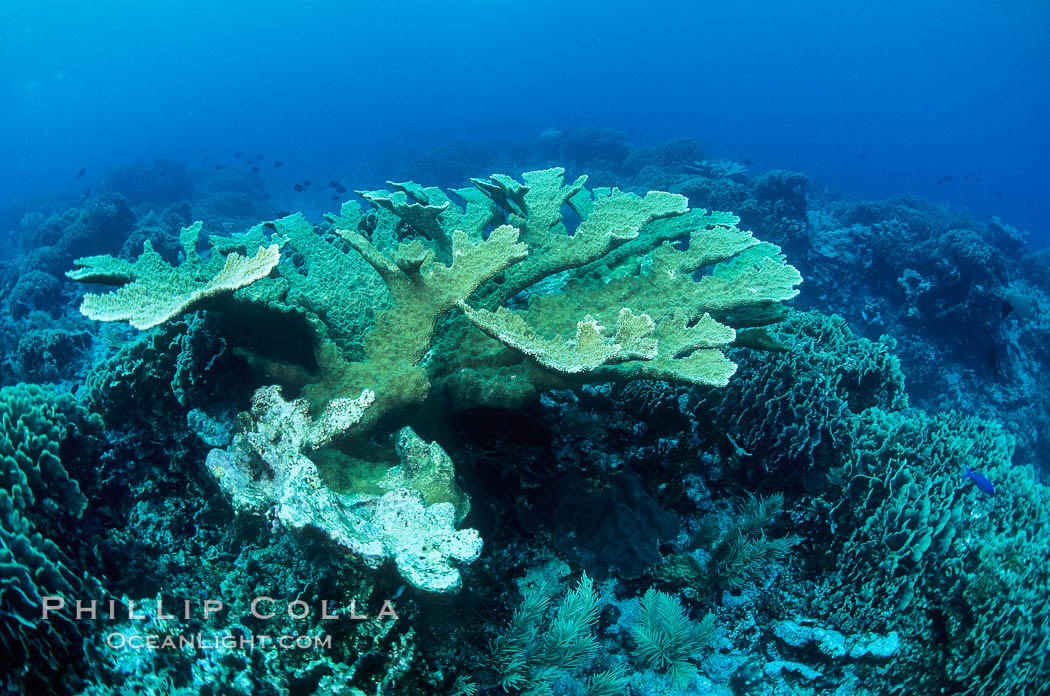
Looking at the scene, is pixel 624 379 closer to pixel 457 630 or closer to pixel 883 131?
pixel 457 630

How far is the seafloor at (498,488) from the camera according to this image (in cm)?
215

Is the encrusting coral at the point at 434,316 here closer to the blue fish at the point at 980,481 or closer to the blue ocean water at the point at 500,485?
the blue ocean water at the point at 500,485

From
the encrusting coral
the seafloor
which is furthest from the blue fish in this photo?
the encrusting coral

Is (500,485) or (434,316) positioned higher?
(434,316)

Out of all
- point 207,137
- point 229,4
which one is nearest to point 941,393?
point 207,137

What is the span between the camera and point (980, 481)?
342cm

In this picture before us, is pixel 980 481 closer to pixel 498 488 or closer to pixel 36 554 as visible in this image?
pixel 498 488

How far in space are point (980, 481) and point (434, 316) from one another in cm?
396

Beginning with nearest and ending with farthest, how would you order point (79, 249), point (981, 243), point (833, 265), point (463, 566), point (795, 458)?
point (463, 566) < point (795, 458) < point (981, 243) < point (833, 265) < point (79, 249)

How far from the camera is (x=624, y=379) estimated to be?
2.59 meters

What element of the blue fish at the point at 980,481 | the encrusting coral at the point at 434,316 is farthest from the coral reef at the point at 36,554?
the blue fish at the point at 980,481

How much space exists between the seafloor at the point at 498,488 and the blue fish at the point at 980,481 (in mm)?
23

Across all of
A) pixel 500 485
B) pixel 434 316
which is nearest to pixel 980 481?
pixel 500 485

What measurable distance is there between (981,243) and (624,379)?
42.2ft
